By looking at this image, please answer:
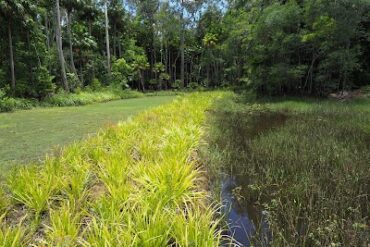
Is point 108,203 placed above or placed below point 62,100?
above

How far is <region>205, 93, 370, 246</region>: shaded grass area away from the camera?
3119 millimetres

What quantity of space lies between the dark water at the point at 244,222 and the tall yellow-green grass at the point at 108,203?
Result: 200 millimetres

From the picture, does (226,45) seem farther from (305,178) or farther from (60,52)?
(305,178)

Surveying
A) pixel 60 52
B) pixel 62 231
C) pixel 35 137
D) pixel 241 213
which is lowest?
pixel 241 213

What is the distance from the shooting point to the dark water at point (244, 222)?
3196 mm

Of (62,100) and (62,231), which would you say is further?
(62,100)

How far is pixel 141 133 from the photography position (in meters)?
7.00

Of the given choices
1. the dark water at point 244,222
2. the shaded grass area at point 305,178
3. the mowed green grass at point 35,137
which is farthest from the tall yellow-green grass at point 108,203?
the mowed green grass at point 35,137

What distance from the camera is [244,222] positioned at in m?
3.61

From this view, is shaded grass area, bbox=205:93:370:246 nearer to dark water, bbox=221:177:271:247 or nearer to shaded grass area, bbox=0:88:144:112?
dark water, bbox=221:177:271:247

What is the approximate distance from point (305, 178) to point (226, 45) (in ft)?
85.8

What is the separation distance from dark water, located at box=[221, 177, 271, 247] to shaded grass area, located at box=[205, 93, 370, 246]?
0.05 meters

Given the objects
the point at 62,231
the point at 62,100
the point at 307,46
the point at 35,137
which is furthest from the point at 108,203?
the point at 307,46

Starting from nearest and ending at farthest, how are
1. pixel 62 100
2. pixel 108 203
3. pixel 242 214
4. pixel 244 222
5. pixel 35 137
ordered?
1. pixel 108 203
2. pixel 244 222
3. pixel 242 214
4. pixel 35 137
5. pixel 62 100
